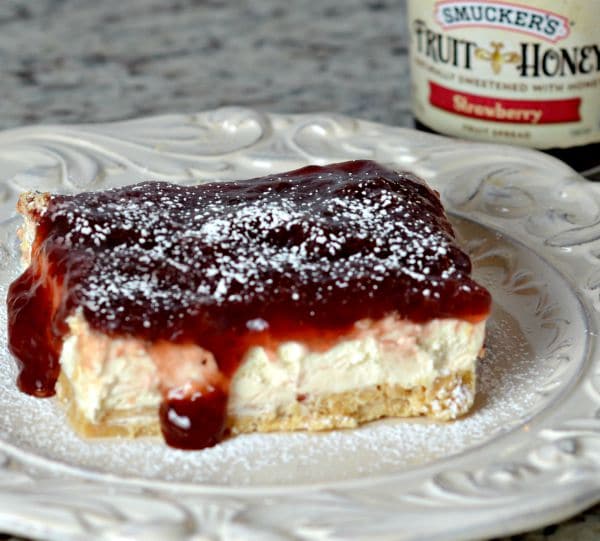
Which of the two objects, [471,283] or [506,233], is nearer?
[471,283]

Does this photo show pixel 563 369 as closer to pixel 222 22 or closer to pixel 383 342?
pixel 383 342

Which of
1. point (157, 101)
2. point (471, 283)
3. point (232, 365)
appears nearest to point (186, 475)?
point (232, 365)

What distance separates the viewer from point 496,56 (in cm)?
233

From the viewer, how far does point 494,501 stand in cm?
138

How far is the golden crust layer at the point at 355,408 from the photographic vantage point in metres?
1.62

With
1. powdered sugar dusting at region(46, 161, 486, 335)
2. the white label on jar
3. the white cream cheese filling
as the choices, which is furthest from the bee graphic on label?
the white cream cheese filling

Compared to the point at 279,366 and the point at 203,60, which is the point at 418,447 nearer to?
the point at 279,366

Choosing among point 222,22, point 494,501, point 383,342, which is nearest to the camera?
point 494,501

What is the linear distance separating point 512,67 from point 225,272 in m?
1.01

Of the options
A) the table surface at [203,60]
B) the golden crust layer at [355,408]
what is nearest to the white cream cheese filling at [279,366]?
the golden crust layer at [355,408]

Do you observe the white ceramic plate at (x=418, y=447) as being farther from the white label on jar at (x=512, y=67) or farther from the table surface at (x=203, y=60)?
the table surface at (x=203, y=60)

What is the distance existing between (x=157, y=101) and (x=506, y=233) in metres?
1.38

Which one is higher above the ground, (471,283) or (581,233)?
(471,283)

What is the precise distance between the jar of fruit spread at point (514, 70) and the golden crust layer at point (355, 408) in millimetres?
904
